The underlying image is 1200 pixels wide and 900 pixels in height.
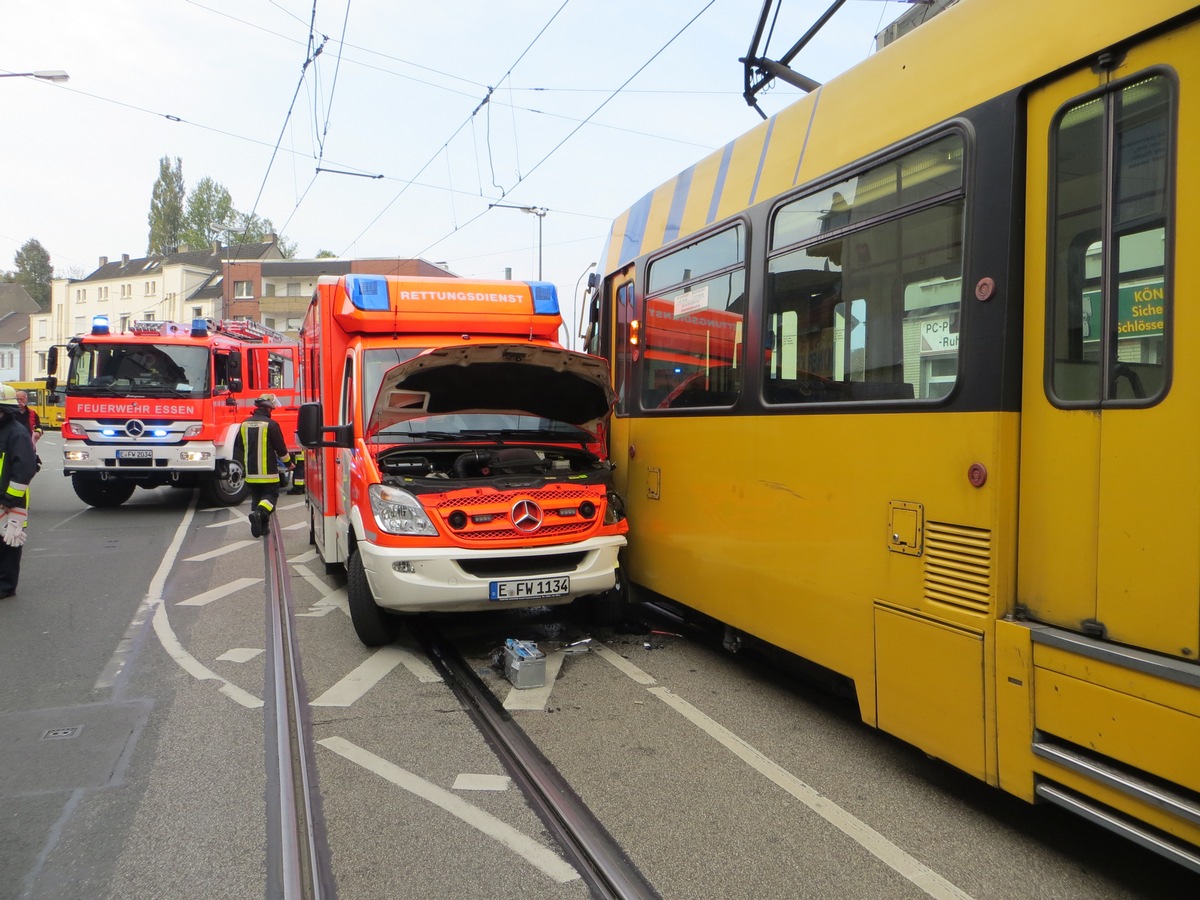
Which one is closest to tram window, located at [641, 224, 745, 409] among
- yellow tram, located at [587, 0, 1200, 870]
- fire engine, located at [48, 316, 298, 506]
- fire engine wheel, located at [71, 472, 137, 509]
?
yellow tram, located at [587, 0, 1200, 870]

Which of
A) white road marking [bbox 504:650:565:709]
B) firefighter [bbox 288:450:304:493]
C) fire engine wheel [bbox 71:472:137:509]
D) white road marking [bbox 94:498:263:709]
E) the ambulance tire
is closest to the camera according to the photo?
white road marking [bbox 504:650:565:709]

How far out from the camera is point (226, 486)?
15047 millimetres

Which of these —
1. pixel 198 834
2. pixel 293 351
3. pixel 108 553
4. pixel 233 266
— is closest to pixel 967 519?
pixel 198 834

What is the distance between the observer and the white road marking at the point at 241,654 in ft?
19.4

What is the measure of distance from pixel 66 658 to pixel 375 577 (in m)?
2.33

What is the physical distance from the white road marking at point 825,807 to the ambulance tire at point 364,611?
2021 millimetres

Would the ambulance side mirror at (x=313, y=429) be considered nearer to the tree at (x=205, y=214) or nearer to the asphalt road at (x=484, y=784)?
the asphalt road at (x=484, y=784)

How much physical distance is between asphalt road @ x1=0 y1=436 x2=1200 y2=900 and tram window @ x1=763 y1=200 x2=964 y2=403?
1.78 m

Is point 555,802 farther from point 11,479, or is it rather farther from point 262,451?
point 262,451

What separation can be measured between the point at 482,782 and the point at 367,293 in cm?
477

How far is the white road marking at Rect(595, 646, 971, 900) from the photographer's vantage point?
3059 millimetres

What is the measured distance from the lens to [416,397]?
654 centimetres

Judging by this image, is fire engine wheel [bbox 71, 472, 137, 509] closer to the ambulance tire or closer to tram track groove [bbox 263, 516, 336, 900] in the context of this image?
tram track groove [bbox 263, 516, 336, 900]

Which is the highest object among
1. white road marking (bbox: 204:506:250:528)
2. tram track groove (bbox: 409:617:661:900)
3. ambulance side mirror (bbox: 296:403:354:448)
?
ambulance side mirror (bbox: 296:403:354:448)
